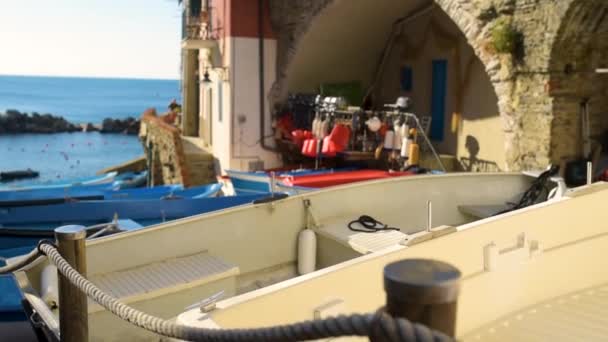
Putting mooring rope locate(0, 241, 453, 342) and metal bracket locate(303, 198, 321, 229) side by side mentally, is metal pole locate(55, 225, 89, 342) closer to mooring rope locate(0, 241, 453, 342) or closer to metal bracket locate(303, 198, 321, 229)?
mooring rope locate(0, 241, 453, 342)

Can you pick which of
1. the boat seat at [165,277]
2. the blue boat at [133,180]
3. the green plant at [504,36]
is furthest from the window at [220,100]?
the boat seat at [165,277]

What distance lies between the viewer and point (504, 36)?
7750mm

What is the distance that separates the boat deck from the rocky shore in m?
46.4

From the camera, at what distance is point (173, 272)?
381cm

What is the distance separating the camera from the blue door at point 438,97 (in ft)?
37.8

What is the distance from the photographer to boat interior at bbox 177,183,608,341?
2.59 m

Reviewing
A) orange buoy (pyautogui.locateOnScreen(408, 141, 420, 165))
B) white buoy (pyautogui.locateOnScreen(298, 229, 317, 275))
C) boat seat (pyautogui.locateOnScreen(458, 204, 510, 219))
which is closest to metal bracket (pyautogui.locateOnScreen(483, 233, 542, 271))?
white buoy (pyautogui.locateOnScreen(298, 229, 317, 275))

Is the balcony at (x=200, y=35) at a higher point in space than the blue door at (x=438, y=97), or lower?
higher

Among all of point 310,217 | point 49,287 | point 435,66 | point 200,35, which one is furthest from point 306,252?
point 200,35

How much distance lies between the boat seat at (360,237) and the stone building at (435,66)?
4.05 meters

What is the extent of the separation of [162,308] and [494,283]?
190cm

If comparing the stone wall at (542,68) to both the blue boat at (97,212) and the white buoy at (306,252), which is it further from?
the white buoy at (306,252)

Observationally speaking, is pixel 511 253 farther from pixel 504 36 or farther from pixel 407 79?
pixel 407 79

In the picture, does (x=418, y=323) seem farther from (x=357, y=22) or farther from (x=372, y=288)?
(x=357, y=22)
